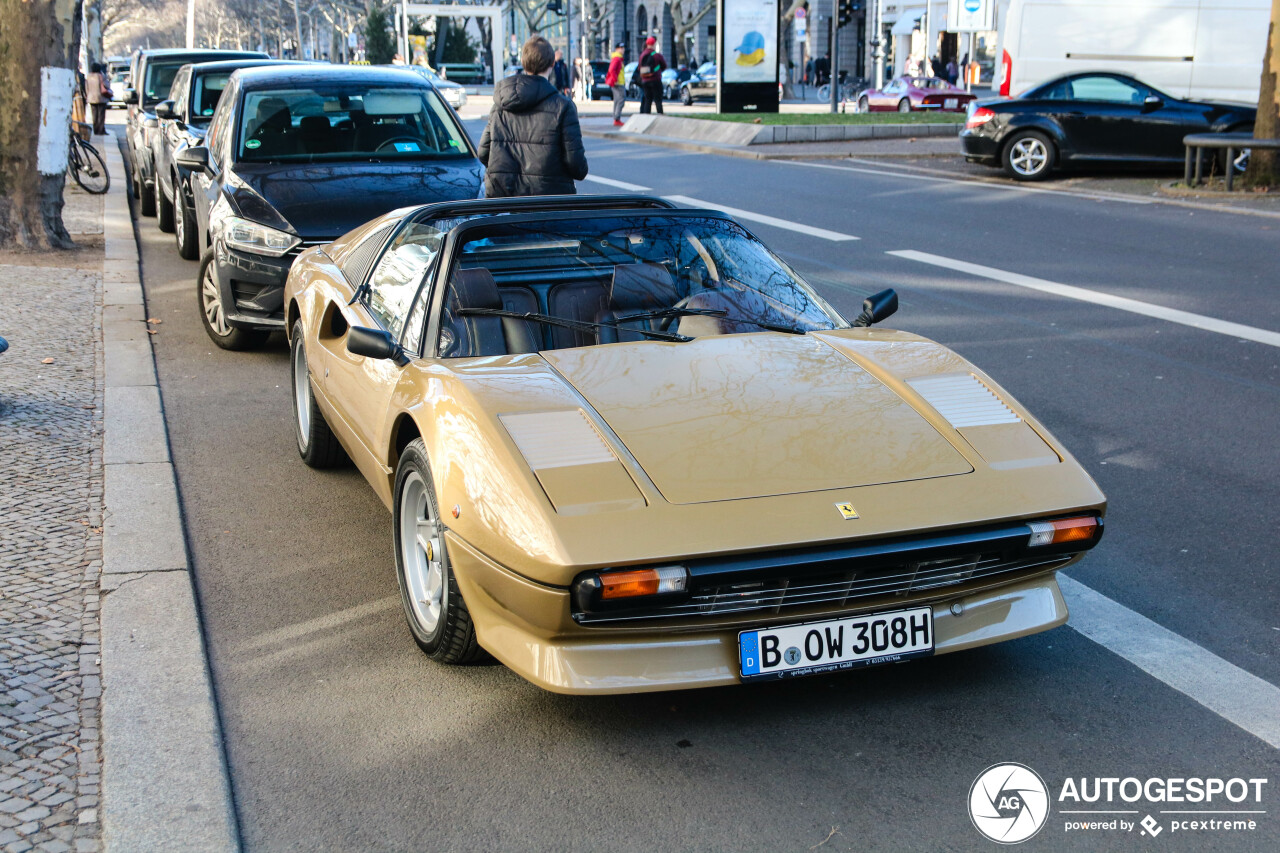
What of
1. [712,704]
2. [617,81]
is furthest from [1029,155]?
[617,81]

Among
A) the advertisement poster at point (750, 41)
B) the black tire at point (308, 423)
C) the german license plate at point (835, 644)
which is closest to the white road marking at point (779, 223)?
the black tire at point (308, 423)

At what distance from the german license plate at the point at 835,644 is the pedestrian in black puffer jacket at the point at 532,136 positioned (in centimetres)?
561

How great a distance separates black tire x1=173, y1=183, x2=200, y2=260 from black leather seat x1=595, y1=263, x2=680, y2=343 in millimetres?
7551

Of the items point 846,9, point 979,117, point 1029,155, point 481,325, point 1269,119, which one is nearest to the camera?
point 481,325

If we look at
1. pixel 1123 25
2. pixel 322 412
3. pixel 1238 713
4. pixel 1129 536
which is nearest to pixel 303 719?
pixel 322 412

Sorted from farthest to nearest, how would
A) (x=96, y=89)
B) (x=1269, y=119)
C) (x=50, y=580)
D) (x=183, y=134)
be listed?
(x=96, y=89)
(x=1269, y=119)
(x=183, y=134)
(x=50, y=580)

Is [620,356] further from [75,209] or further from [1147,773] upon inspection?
[75,209]

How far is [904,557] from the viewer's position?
3203 mm

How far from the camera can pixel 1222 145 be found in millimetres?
15367

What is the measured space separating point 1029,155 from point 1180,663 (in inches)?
604

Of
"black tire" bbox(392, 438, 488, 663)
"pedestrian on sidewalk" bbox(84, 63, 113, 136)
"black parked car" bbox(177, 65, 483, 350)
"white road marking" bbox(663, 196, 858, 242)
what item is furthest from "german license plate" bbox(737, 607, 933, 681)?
"pedestrian on sidewalk" bbox(84, 63, 113, 136)

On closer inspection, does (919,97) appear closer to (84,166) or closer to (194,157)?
(84,166)

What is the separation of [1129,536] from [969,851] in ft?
7.43

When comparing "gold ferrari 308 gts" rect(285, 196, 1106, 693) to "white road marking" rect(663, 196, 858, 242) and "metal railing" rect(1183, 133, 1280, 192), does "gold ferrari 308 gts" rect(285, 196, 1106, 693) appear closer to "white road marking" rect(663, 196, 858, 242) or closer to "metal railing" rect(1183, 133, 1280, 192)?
"white road marking" rect(663, 196, 858, 242)
